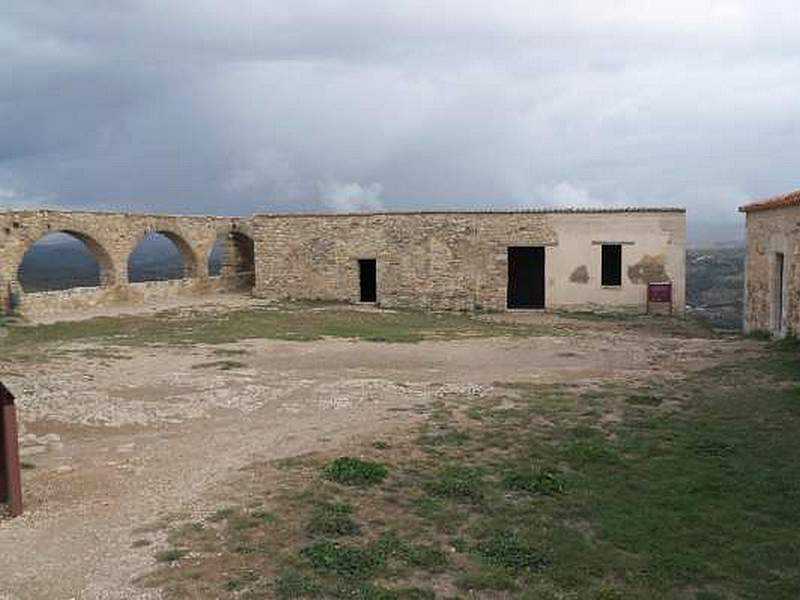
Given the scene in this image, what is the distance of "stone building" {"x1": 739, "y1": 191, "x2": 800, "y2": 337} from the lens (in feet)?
47.7

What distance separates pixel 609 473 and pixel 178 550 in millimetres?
3991

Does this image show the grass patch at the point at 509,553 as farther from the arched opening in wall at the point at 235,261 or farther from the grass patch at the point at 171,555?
the arched opening in wall at the point at 235,261

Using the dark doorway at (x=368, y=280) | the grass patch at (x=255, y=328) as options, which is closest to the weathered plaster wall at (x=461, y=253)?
the dark doorway at (x=368, y=280)

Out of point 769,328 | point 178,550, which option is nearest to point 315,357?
point 178,550

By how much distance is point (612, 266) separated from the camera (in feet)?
75.6

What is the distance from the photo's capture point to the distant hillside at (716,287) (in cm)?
3059

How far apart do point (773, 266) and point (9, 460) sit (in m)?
15.3

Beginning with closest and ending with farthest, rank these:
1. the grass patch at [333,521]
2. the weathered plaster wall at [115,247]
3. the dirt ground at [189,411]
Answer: the dirt ground at [189,411] → the grass patch at [333,521] → the weathered plaster wall at [115,247]

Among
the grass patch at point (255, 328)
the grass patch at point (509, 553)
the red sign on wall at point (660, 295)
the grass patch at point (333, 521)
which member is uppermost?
the red sign on wall at point (660, 295)

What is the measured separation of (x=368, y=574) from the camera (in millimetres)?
4902

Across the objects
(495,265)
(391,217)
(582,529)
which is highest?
(391,217)

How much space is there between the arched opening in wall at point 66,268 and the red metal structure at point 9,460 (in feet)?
49.0

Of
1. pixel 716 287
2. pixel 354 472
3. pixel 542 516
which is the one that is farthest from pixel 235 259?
pixel 716 287

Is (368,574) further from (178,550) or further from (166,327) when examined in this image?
(166,327)
